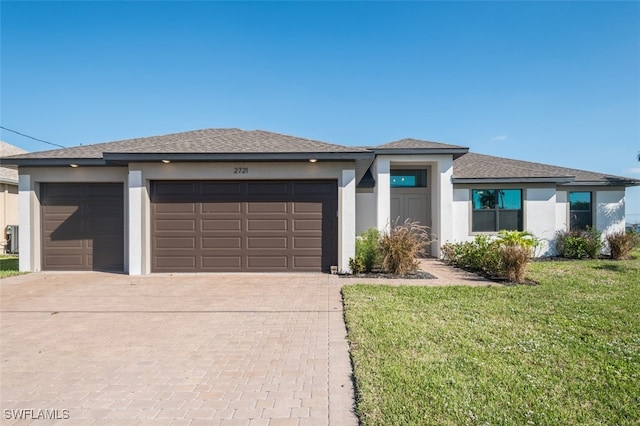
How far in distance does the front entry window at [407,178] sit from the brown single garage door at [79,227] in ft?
33.9

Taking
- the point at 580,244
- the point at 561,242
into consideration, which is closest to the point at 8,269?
the point at 561,242

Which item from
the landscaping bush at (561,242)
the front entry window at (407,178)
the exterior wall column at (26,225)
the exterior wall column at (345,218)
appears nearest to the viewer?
the exterior wall column at (345,218)

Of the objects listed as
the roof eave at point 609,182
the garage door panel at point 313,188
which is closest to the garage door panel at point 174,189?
the garage door panel at point 313,188

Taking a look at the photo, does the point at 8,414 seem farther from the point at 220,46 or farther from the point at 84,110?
the point at 84,110

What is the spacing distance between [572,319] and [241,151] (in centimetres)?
827

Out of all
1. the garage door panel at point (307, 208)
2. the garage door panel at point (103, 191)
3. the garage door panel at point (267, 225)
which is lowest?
the garage door panel at point (267, 225)

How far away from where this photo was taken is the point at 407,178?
44.5ft

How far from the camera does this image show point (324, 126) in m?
21.6

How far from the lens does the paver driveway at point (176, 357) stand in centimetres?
282

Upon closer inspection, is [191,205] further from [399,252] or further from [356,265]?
[399,252]

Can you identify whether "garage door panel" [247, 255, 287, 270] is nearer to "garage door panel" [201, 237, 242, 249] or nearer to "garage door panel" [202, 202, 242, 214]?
"garage door panel" [201, 237, 242, 249]

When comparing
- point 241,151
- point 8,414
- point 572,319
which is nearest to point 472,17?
point 241,151

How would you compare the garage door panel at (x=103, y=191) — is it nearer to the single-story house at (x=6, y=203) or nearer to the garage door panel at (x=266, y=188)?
the garage door panel at (x=266, y=188)

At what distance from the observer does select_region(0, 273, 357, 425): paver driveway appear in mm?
2824
